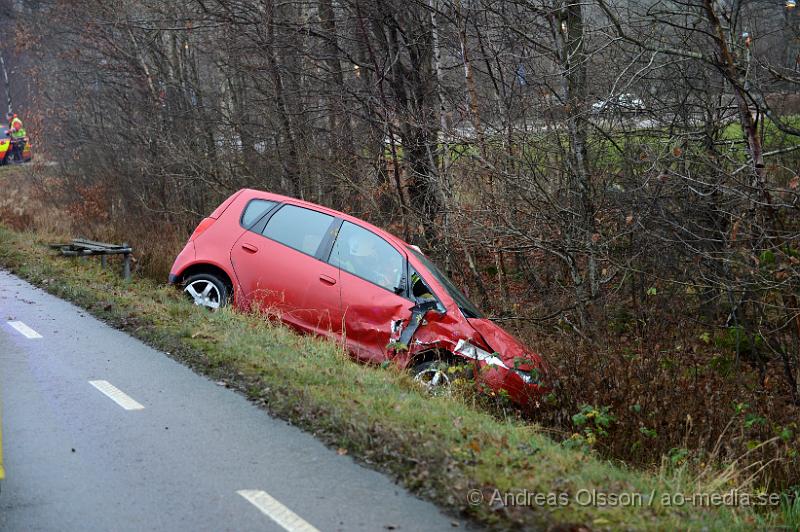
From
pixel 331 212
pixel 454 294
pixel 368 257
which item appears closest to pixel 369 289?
pixel 368 257

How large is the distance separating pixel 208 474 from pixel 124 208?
737 inches

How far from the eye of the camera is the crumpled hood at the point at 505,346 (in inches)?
379

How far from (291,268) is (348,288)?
2.81 feet

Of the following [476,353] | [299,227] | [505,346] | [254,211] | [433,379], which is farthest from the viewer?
[254,211]

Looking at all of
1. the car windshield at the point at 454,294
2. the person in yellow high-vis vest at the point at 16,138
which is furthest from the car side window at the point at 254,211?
the person in yellow high-vis vest at the point at 16,138

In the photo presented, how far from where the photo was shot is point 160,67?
78.1 ft

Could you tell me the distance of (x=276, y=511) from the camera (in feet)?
18.4

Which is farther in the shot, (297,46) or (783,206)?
(297,46)

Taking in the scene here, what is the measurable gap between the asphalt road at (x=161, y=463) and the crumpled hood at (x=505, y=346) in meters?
2.83

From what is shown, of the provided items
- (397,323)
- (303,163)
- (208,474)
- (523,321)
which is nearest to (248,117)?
(303,163)

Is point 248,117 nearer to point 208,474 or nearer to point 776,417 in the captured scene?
point 776,417

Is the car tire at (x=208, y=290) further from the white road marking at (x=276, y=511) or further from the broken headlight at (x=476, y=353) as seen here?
the white road marking at (x=276, y=511)

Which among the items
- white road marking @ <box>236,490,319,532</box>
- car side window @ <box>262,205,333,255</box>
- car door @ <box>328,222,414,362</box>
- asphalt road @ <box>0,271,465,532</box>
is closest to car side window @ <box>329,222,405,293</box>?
car door @ <box>328,222,414,362</box>

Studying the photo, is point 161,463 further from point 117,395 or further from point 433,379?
point 433,379
